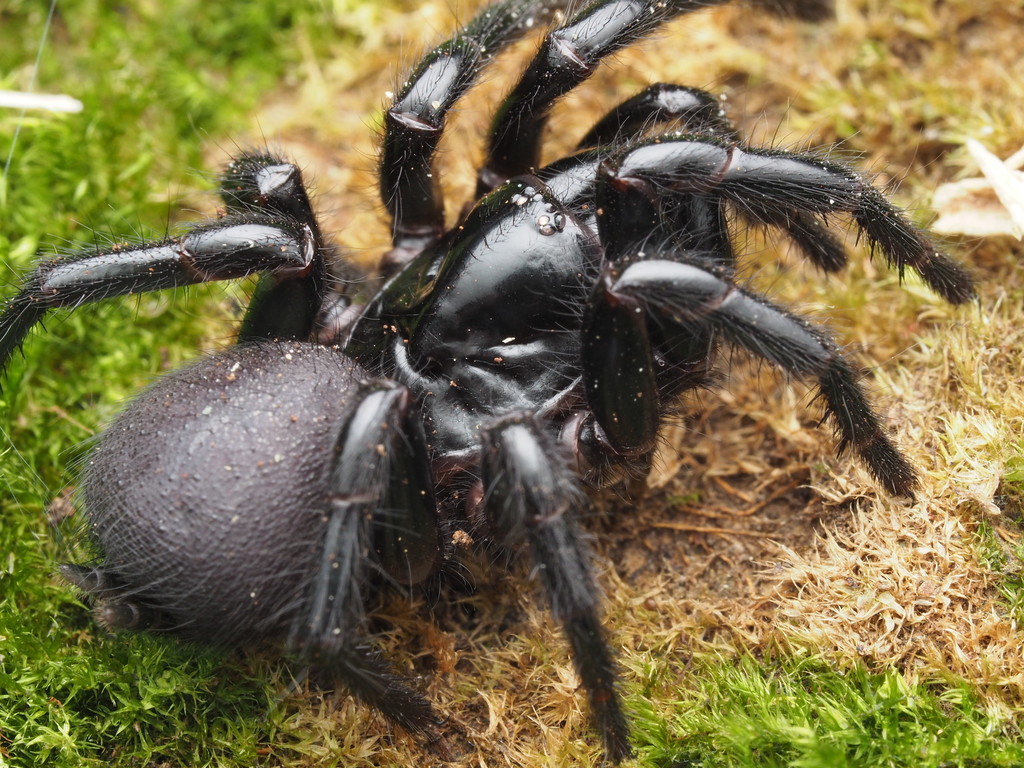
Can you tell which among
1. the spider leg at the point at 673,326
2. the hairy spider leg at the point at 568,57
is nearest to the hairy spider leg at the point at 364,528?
the spider leg at the point at 673,326

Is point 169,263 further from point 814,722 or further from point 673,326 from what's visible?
point 814,722

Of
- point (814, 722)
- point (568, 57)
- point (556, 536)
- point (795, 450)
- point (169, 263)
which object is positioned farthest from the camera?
point (795, 450)

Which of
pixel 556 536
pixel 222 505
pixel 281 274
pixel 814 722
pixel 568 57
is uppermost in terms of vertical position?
pixel 568 57

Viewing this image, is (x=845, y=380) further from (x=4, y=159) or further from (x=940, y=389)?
(x=4, y=159)

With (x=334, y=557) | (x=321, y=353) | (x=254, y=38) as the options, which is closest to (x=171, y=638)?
(x=334, y=557)

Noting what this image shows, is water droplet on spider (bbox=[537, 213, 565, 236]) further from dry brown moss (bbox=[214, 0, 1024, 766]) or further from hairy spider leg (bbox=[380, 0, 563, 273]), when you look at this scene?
dry brown moss (bbox=[214, 0, 1024, 766])

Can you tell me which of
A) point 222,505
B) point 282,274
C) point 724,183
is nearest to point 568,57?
point 724,183

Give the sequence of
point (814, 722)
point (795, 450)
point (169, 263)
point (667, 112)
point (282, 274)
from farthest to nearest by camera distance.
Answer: point (795, 450) < point (667, 112) < point (282, 274) < point (169, 263) < point (814, 722)
